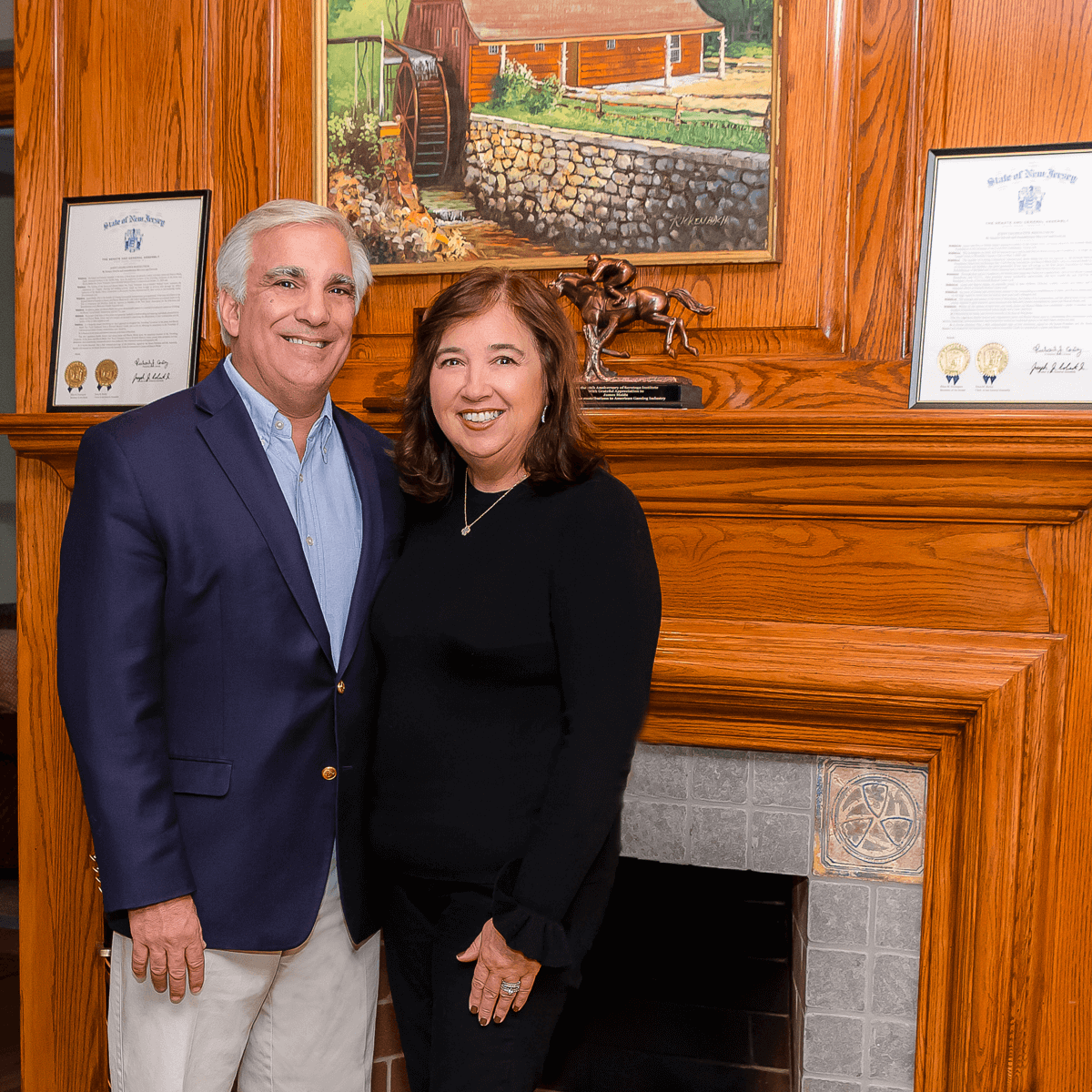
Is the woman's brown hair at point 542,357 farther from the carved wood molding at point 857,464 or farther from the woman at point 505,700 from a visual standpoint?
the carved wood molding at point 857,464

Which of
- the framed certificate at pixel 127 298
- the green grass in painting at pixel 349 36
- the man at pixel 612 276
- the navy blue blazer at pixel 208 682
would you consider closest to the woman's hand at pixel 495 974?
the navy blue blazer at pixel 208 682

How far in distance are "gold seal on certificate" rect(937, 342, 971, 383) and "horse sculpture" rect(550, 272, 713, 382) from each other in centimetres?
45

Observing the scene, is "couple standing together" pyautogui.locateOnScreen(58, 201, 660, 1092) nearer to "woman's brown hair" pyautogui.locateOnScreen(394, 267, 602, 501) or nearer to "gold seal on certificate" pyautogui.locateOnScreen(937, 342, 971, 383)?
"woman's brown hair" pyautogui.locateOnScreen(394, 267, 602, 501)

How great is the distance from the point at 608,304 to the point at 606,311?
0.02 meters

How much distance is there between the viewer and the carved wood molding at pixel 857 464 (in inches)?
64.4

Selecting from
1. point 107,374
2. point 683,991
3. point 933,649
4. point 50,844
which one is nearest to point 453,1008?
point 933,649

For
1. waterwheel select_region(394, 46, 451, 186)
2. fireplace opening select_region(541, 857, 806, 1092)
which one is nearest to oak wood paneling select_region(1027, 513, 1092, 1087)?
fireplace opening select_region(541, 857, 806, 1092)

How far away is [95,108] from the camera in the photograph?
7.37 ft

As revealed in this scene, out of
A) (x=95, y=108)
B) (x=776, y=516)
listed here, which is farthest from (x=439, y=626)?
(x=95, y=108)

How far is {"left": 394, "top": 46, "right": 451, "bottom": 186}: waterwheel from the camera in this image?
6.80 feet

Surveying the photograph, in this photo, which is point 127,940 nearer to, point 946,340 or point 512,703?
point 512,703

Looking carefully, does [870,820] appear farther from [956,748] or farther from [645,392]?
[645,392]

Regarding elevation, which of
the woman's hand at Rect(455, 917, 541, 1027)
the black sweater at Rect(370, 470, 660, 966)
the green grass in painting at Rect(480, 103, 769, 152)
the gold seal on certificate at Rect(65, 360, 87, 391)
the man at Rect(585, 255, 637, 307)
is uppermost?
the green grass in painting at Rect(480, 103, 769, 152)

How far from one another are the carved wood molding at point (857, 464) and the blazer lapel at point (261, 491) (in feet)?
1.96
